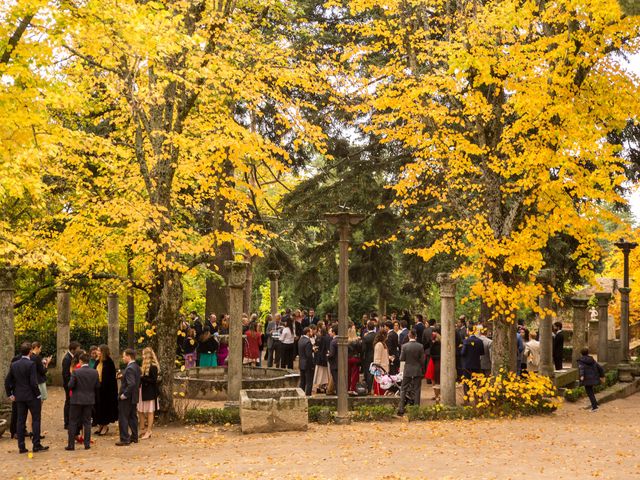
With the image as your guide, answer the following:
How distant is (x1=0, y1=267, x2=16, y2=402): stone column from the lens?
17062mm

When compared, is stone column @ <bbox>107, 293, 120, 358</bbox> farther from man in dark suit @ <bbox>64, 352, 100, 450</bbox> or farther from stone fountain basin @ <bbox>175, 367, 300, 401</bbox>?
man in dark suit @ <bbox>64, 352, 100, 450</bbox>

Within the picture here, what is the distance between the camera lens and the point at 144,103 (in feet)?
51.3

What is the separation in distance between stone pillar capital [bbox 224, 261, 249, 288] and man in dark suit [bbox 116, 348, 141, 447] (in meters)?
3.63

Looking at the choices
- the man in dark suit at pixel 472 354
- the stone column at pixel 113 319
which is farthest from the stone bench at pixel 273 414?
the stone column at pixel 113 319

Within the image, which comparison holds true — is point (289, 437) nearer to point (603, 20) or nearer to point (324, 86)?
point (324, 86)

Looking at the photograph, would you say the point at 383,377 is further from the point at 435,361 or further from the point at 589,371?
the point at 589,371

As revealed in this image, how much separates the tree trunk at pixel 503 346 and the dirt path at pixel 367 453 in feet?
4.58

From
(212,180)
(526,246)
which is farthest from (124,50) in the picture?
(526,246)

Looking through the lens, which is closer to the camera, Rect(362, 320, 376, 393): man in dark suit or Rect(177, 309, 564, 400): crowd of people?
Rect(177, 309, 564, 400): crowd of people

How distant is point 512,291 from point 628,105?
4380 mm

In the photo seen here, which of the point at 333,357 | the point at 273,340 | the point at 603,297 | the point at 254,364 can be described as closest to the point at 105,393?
the point at 333,357

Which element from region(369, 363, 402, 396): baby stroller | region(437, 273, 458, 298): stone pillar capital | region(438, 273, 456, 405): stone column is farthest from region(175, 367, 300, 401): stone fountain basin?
region(437, 273, 458, 298): stone pillar capital

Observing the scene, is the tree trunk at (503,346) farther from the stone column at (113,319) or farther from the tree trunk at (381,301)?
the tree trunk at (381,301)

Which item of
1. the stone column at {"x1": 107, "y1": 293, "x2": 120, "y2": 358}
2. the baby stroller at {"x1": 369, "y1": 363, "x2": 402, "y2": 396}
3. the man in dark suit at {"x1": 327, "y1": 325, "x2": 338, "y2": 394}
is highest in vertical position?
the stone column at {"x1": 107, "y1": 293, "x2": 120, "y2": 358}
